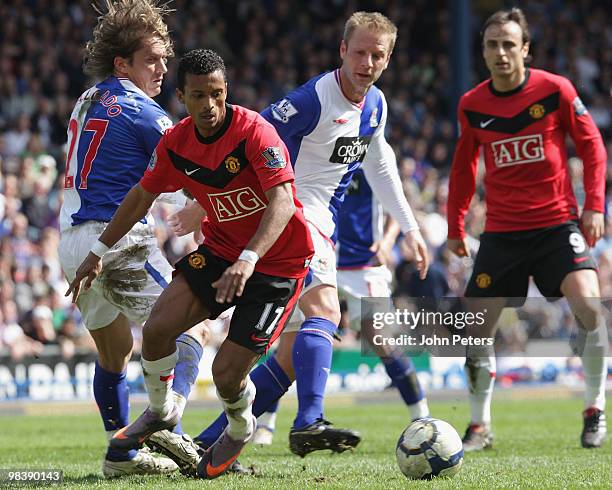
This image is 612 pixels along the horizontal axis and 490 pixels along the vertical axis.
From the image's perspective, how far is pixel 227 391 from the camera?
592cm

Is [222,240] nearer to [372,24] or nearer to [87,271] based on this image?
[87,271]

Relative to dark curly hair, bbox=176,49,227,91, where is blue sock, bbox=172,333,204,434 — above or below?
below

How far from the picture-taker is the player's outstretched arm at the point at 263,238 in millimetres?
5391

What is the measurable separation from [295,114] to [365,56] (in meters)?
0.59

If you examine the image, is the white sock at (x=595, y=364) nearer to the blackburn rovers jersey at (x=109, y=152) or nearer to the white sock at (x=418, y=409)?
the white sock at (x=418, y=409)

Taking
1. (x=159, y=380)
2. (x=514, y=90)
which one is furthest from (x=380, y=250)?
(x=159, y=380)

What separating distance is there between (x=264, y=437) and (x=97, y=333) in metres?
2.34

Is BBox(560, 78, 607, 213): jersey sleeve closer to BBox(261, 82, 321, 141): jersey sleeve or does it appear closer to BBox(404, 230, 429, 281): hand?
BBox(404, 230, 429, 281): hand

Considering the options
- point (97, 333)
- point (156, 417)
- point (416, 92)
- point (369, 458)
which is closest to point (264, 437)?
point (369, 458)

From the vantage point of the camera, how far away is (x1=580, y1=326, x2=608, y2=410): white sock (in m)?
8.11

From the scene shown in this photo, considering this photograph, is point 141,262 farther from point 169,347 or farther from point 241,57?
point 241,57

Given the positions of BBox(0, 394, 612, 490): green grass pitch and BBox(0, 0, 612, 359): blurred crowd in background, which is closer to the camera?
BBox(0, 394, 612, 490): green grass pitch

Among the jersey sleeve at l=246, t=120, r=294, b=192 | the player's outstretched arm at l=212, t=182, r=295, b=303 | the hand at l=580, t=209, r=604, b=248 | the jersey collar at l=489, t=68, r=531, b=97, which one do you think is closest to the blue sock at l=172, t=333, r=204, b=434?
the player's outstretched arm at l=212, t=182, r=295, b=303

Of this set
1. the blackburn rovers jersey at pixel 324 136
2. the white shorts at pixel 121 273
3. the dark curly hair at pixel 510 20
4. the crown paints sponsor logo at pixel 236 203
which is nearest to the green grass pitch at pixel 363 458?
the white shorts at pixel 121 273
